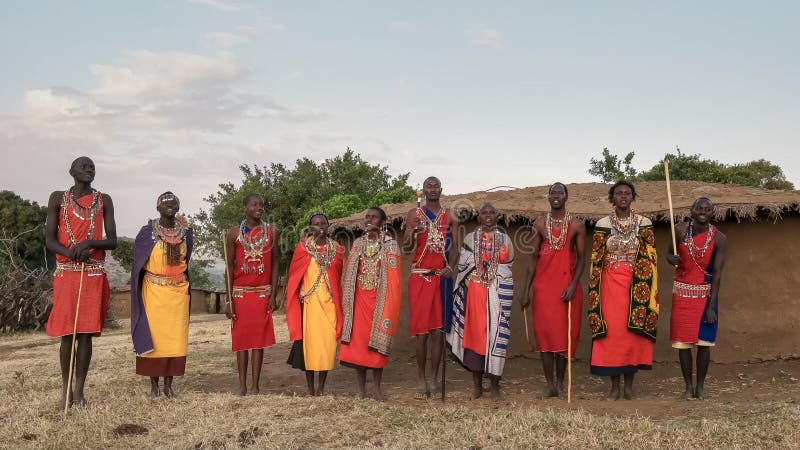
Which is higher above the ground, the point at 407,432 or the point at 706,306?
the point at 706,306

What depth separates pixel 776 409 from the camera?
5957 millimetres

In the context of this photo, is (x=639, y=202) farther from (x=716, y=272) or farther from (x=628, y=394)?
(x=628, y=394)

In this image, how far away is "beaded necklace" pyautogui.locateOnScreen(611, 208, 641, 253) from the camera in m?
6.89

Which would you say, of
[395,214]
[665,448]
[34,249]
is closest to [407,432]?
[665,448]

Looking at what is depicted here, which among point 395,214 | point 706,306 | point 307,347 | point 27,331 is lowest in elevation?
point 27,331

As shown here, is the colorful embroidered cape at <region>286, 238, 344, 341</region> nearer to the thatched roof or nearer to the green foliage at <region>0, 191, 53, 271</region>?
the thatched roof

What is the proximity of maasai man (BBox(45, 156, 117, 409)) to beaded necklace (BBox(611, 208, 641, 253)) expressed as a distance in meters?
4.42

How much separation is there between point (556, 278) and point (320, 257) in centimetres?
221

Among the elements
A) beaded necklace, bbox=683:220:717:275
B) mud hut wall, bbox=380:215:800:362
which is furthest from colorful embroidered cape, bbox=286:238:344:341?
mud hut wall, bbox=380:215:800:362

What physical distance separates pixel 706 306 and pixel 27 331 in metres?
14.7

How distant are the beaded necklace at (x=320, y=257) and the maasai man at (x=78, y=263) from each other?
1.75 meters

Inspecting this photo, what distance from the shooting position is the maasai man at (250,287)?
7.05 metres

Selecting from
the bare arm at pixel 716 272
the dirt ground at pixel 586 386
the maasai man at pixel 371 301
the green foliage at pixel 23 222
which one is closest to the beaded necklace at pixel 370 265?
the maasai man at pixel 371 301

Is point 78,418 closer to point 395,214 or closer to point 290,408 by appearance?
point 290,408
